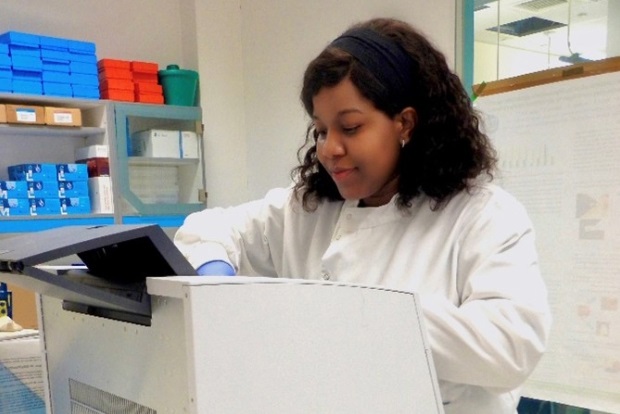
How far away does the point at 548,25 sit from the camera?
2.45 m

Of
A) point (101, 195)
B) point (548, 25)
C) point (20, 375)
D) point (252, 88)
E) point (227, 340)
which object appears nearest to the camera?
point (227, 340)

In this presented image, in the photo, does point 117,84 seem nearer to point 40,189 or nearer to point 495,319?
point 40,189

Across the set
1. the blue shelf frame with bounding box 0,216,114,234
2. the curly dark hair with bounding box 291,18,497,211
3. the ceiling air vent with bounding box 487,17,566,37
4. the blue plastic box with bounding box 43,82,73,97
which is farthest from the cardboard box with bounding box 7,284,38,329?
the ceiling air vent with bounding box 487,17,566,37

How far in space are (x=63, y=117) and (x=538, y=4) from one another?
215 cm

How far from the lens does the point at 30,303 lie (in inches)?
77.7

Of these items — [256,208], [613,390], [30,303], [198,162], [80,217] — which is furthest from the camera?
[198,162]

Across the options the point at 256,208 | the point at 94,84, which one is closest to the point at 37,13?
the point at 94,84

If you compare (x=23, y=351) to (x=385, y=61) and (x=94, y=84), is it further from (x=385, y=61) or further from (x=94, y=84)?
(x=94, y=84)

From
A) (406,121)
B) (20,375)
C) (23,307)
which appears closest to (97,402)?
(20,375)

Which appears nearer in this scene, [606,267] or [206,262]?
[206,262]

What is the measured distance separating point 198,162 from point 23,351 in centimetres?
224

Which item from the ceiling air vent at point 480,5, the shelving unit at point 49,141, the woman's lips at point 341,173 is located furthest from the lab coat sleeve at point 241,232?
the shelving unit at point 49,141

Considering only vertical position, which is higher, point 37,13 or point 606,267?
point 37,13

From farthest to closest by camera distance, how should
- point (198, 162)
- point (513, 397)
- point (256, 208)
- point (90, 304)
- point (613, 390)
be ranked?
1. point (198, 162)
2. point (613, 390)
3. point (256, 208)
4. point (513, 397)
5. point (90, 304)
